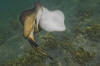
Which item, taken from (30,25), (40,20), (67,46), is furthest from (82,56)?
(30,25)

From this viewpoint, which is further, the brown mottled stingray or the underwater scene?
the underwater scene

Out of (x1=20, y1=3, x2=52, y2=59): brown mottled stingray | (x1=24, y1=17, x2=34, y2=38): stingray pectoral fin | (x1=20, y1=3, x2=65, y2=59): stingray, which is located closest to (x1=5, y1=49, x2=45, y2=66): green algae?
(x1=20, y1=3, x2=65, y2=59): stingray

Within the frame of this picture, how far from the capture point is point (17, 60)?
17.8ft

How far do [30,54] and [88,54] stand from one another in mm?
1718

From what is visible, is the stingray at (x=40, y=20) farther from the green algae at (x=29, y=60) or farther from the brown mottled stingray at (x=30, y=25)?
the green algae at (x=29, y=60)

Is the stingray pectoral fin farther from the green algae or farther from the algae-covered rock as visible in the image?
the algae-covered rock

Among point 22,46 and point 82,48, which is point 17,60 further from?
point 82,48

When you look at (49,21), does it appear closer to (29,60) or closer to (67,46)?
(67,46)

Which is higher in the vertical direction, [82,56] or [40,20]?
[40,20]

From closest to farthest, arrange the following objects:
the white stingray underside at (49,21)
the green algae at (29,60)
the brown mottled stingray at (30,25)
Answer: the brown mottled stingray at (30,25) → the white stingray underside at (49,21) → the green algae at (29,60)

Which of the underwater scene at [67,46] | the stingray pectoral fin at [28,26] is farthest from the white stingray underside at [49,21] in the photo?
the underwater scene at [67,46]

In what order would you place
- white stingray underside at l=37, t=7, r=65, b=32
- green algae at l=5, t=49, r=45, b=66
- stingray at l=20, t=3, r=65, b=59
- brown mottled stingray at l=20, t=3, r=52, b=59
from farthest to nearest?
green algae at l=5, t=49, r=45, b=66 → white stingray underside at l=37, t=7, r=65, b=32 → stingray at l=20, t=3, r=65, b=59 → brown mottled stingray at l=20, t=3, r=52, b=59

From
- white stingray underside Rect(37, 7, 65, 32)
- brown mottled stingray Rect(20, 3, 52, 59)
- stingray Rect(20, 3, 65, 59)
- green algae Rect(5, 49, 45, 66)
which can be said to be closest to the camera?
brown mottled stingray Rect(20, 3, 52, 59)

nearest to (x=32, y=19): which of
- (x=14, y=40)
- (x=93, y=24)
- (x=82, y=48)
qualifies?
(x=82, y=48)
